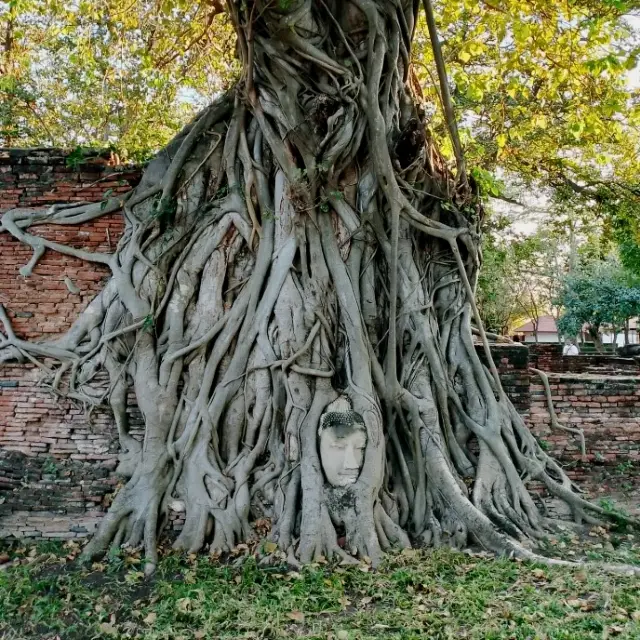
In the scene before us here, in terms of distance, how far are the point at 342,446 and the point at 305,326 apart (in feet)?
3.19

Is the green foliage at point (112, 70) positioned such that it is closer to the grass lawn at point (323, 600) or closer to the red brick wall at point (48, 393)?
the red brick wall at point (48, 393)

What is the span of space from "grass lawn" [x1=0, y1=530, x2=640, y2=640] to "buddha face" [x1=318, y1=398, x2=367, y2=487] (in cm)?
62

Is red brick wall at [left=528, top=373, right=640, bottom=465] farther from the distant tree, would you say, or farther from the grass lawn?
the distant tree

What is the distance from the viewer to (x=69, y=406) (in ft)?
17.1

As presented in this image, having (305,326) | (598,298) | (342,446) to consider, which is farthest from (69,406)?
(598,298)

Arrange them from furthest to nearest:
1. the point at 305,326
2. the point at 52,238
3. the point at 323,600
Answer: the point at 52,238 → the point at 305,326 → the point at 323,600

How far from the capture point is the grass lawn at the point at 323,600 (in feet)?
10.1

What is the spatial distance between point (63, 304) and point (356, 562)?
330 centimetres

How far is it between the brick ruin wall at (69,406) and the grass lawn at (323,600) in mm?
824


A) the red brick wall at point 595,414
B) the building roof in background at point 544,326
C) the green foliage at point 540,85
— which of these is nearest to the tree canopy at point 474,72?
the green foliage at point 540,85

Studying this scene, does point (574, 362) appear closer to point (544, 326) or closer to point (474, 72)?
point (474, 72)

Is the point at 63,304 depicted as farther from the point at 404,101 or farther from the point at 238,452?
the point at 404,101

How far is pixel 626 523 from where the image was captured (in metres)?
4.73

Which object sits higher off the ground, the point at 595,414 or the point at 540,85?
the point at 540,85
